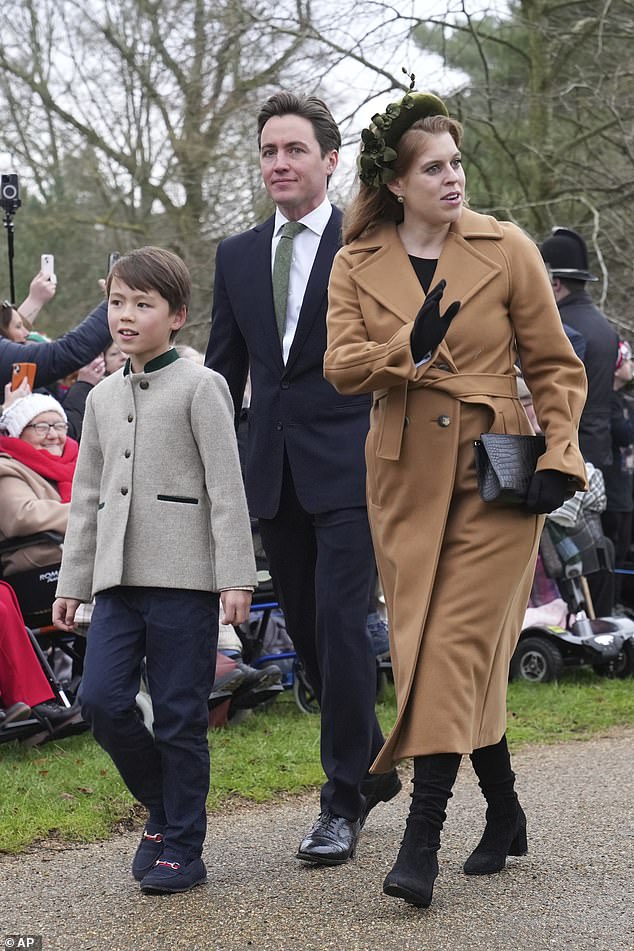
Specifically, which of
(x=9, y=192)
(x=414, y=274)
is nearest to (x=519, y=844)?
(x=414, y=274)

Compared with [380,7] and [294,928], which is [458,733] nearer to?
[294,928]

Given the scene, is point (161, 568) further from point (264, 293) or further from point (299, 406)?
point (264, 293)

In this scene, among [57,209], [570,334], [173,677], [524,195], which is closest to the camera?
[173,677]

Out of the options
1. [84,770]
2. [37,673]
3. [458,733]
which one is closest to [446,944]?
[458,733]

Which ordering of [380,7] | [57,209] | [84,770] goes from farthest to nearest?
1. [57,209]
2. [380,7]
3. [84,770]

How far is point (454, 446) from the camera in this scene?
379 cm

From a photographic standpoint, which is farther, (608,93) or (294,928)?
(608,93)

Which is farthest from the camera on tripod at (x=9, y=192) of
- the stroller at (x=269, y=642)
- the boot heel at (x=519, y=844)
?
the boot heel at (x=519, y=844)

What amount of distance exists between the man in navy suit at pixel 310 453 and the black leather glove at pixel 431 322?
0.77 meters

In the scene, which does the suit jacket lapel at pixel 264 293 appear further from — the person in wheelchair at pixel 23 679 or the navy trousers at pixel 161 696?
the person in wheelchair at pixel 23 679

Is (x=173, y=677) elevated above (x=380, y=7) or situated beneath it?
situated beneath

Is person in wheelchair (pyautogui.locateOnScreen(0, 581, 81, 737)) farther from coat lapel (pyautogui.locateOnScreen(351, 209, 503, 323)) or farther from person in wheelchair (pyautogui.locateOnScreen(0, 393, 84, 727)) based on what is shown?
coat lapel (pyautogui.locateOnScreen(351, 209, 503, 323))

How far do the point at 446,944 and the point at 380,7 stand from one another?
1009 cm

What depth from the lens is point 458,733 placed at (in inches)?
143
